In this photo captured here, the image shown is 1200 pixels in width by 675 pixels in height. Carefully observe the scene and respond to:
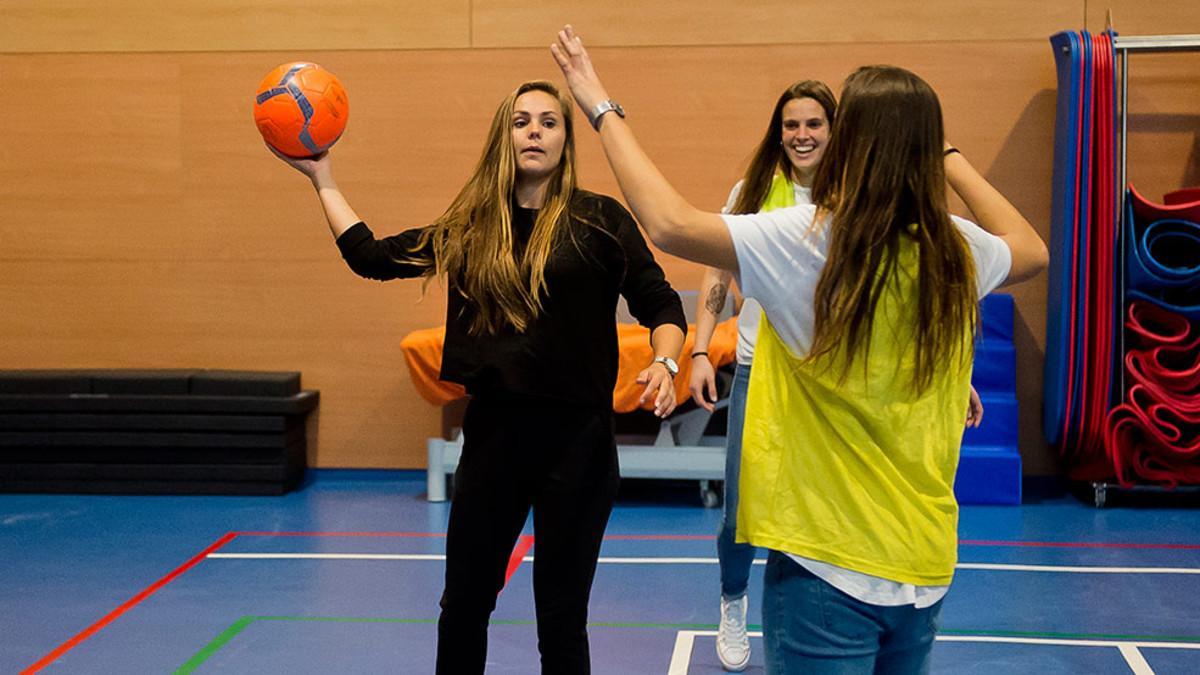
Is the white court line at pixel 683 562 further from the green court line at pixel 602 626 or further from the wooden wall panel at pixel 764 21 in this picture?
→ the wooden wall panel at pixel 764 21

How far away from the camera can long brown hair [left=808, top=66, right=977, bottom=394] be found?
77.7 inches

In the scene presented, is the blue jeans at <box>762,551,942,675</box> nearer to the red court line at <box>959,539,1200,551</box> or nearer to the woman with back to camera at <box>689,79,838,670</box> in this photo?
the woman with back to camera at <box>689,79,838,670</box>

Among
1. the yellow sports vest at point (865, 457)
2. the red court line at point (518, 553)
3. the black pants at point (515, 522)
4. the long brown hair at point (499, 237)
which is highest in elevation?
the long brown hair at point (499, 237)

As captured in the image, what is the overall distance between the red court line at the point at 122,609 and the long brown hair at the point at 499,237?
2185 mm

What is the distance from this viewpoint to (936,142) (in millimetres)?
2010

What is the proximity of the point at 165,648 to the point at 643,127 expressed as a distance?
411 cm

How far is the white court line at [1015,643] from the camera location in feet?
14.0

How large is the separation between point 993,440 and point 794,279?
526cm

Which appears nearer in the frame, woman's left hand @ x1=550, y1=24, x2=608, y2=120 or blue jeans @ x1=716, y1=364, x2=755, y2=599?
woman's left hand @ x1=550, y1=24, x2=608, y2=120

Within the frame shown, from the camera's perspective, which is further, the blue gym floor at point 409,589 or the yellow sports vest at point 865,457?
the blue gym floor at point 409,589

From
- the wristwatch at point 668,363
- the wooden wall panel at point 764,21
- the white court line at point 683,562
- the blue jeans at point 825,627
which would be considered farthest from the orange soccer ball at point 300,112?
the wooden wall panel at point 764,21

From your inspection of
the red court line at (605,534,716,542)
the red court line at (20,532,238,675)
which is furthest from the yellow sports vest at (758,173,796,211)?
the red court line at (20,532,238,675)

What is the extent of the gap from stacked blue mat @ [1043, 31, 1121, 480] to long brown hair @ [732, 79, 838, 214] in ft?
10.4

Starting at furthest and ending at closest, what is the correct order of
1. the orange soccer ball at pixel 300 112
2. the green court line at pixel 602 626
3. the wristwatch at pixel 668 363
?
the green court line at pixel 602 626
the orange soccer ball at pixel 300 112
the wristwatch at pixel 668 363
